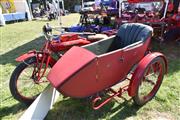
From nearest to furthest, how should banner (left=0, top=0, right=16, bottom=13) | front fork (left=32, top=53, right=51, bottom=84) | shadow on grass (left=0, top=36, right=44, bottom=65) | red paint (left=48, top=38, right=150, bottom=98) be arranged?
red paint (left=48, top=38, right=150, bottom=98), front fork (left=32, top=53, right=51, bottom=84), shadow on grass (left=0, top=36, right=44, bottom=65), banner (left=0, top=0, right=16, bottom=13)

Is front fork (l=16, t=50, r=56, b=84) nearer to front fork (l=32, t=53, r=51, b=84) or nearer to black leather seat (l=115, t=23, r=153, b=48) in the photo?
front fork (l=32, t=53, r=51, b=84)

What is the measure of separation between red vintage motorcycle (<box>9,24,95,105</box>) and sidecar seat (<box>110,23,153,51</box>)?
705 millimetres

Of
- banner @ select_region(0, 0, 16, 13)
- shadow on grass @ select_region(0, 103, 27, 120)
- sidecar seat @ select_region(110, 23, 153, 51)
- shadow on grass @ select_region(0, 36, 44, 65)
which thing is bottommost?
shadow on grass @ select_region(0, 103, 27, 120)

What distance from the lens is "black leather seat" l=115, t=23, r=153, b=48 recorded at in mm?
2484

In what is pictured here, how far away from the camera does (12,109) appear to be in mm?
2629

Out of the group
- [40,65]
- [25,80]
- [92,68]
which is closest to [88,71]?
[92,68]

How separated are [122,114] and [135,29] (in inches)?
47.1

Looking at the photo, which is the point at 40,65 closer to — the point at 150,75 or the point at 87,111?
the point at 87,111

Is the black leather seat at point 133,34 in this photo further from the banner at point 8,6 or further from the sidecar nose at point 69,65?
the banner at point 8,6

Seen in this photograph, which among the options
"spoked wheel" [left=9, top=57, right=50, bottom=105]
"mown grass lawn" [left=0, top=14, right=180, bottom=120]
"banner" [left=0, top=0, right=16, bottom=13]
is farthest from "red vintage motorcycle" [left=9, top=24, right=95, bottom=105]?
"banner" [left=0, top=0, right=16, bottom=13]

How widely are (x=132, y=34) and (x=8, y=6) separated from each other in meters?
12.4

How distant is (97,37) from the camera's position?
10.6 ft

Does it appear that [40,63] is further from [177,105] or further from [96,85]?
[177,105]

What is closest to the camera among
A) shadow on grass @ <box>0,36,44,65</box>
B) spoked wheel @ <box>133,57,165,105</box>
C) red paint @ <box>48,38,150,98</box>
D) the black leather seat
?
red paint @ <box>48,38,150,98</box>
